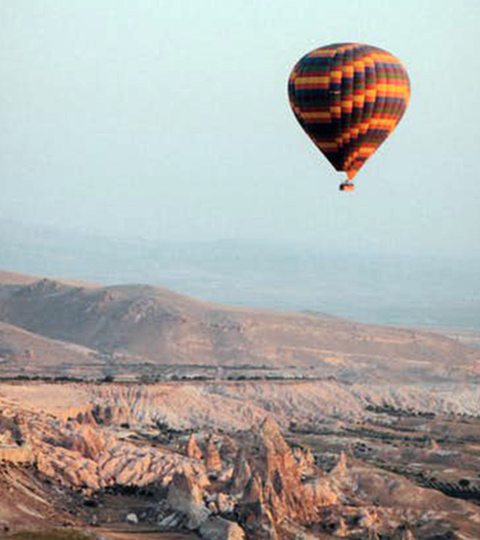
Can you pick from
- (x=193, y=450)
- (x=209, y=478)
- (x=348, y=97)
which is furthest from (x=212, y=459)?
(x=348, y=97)

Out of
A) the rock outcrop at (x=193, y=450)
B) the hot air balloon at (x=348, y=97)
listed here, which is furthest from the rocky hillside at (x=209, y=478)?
the hot air balloon at (x=348, y=97)

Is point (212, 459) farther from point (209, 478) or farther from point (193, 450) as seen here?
point (209, 478)

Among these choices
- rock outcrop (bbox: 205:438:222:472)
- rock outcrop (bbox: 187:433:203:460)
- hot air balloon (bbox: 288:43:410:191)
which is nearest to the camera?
hot air balloon (bbox: 288:43:410:191)

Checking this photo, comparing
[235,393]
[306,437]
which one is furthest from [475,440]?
[235,393]

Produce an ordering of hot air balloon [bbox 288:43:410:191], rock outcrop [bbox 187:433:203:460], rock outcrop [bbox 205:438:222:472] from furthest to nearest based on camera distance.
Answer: rock outcrop [bbox 187:433:203:460], rock outcrop [bbox 205:438:222:472], hot air balloon [bbox 288:43:410:191]

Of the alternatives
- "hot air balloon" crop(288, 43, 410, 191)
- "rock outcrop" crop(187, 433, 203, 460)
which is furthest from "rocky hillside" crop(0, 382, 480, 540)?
"hot air balloon" crop(288, 43, 410, 191)

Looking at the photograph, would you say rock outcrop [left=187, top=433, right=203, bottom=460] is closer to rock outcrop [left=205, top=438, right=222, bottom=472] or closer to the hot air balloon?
rock outcrop [left=205, top=438, right=222, bottom=472]

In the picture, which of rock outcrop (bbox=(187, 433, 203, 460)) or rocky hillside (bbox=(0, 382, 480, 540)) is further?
rock outcrop (bbox=(187, 433, 203, 460))

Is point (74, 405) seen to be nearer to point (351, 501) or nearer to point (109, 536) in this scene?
point (351, 501)
